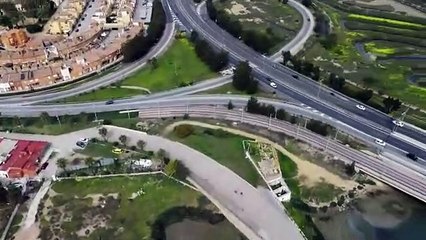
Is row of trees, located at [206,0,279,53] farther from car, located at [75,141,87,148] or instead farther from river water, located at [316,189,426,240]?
river water, located at [316,189,426,240]

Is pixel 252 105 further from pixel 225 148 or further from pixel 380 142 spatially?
pixel 380 142

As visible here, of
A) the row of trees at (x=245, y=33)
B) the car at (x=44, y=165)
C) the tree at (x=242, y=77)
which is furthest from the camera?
the row of trees at (x=245, y=33)

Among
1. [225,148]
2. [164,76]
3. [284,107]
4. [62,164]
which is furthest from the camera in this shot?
[164,76]

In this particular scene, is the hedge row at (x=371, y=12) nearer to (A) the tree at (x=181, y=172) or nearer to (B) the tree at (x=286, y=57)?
(B) the tree at (x=286, y=57)

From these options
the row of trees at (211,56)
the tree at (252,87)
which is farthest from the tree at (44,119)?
the tree at (252,87)

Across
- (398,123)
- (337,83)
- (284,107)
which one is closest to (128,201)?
(284,107)

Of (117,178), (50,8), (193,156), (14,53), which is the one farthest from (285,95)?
(50,8)
